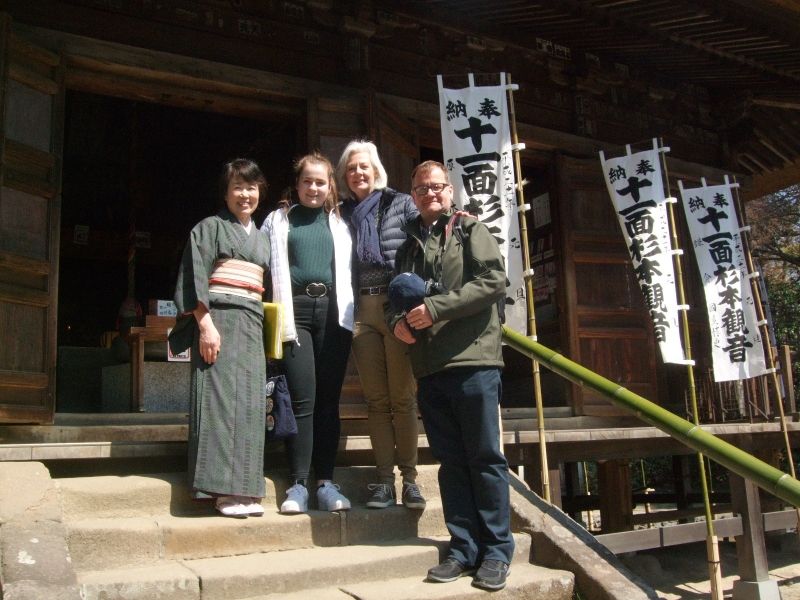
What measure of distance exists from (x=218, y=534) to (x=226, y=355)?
0.80m

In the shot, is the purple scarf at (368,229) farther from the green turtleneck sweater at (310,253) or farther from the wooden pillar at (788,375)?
the wooden pillar at (788,375)

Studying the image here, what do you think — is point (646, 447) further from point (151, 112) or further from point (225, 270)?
point (151, 112)

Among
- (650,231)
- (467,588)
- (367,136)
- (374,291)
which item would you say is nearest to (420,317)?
(374,291)

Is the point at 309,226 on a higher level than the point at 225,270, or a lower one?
higher

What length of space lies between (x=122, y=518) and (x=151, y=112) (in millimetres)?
6481

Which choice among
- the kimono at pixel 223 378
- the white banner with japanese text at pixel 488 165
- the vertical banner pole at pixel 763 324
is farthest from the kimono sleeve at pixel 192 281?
the vertical banner pole at pixel 763 324

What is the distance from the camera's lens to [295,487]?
12.3 feet

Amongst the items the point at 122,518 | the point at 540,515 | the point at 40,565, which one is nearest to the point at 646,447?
the point at 540,515

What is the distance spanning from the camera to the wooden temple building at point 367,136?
17.4 ft

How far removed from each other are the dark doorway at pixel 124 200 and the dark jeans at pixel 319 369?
18.0 feet

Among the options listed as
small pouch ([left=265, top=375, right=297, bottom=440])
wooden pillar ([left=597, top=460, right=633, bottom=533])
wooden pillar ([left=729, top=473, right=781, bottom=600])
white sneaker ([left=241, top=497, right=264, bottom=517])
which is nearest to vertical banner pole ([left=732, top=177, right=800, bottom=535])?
wooden pillar ([left=729, top=473, right=781, bottom=600])

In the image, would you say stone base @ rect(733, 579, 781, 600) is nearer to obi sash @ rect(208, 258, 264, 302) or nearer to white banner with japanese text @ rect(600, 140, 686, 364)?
white banner with japanese text @ rect(600, 140, 686, 364)

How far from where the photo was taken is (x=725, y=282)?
807 centimetres

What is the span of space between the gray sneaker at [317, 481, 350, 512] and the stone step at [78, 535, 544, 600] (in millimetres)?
213
